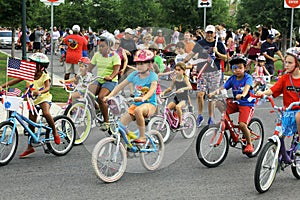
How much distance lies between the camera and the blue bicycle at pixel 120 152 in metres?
6.66

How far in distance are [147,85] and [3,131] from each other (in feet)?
6.58

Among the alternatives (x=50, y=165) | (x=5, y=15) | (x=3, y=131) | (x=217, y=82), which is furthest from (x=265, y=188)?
(x=5, y=15)

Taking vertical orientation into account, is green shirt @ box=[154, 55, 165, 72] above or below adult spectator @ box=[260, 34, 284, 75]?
below

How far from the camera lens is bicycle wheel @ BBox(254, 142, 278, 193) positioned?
6201 millimetres

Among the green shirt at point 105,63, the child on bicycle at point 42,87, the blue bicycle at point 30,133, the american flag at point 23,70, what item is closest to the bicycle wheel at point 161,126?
the green shirt at point 105,63

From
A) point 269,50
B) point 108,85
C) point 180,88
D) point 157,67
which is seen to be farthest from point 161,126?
point 269,50

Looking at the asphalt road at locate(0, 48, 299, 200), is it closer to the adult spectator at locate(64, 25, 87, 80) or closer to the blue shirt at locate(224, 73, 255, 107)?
the blue shirt at locate(224, 73, 255, 107)

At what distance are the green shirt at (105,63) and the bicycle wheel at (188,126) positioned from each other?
149 cm

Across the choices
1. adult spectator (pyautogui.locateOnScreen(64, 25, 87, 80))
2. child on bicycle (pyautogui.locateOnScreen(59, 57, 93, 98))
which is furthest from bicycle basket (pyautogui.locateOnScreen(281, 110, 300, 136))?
adult spectator (pyautogui.locateOnScreen(64, 25, 87, 80))

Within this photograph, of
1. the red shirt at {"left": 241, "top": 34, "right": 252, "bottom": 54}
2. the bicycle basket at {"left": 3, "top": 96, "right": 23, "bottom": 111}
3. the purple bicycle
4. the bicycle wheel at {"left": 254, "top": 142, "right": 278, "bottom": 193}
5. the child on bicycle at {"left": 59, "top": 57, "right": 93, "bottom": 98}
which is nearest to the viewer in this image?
the bicycle wheel at {"left": 254, "top": 142, "right": 278, "bottom": 193}

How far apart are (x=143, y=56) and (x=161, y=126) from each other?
2225 millimetres

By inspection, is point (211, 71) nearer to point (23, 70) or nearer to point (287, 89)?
point (287, 89)

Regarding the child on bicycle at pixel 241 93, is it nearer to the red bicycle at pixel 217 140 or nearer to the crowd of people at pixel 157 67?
the crowd of people at pixel 157 67

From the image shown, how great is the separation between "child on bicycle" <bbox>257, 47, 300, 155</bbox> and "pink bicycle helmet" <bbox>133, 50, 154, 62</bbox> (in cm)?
141
